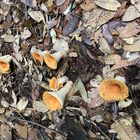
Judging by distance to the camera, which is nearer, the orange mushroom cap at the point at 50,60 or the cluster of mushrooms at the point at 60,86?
the cluster of mushrooms at the point at 60,86

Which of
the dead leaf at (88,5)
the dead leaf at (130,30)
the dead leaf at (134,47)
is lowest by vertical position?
the dead leaf at (134,47)

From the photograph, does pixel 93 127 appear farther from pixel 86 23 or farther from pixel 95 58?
pixel 86 23

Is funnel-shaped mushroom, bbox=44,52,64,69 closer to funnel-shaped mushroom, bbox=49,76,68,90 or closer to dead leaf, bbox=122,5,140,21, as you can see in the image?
funnel-shaped mushroom, bbox=49,76,68,90

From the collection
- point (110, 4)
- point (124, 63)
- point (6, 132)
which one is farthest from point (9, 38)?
point (124, 63)

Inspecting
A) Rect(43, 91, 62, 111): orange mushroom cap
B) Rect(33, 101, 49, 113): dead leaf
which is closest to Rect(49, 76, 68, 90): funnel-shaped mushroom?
Rect(43, 91, 62, 111): orange mushroom cap

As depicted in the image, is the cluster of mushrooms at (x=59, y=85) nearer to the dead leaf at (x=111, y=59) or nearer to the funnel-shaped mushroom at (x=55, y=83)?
the funnel-shaped mushroom at (x=55, y=83)

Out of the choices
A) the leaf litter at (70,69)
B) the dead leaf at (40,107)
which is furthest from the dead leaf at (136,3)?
the dead leaf at (40,107)
